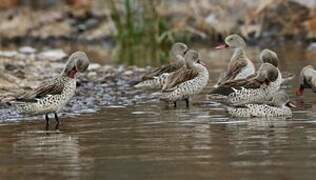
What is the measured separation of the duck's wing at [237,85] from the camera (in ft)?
50.9

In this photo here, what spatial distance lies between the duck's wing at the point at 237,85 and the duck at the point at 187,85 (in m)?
0.99

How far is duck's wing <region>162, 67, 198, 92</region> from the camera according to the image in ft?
55.9

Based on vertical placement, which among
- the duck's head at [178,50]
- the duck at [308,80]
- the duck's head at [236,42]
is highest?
the duck's head at [236,42]

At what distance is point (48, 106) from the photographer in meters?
14.3

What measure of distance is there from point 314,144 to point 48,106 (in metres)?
4.49

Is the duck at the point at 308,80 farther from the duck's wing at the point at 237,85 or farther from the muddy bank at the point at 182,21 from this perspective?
the muddy bank at the point at 182,21

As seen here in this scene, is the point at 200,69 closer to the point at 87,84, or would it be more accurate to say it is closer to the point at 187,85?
the point at 187,85

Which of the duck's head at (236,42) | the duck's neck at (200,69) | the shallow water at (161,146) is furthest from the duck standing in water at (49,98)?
the duck's head at (236,42)

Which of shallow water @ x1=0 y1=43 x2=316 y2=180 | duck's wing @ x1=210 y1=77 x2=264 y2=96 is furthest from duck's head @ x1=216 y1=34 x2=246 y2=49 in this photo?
duck's wing @ x1=210 y1=77 x2=264 y2=96

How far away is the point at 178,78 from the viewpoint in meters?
17.3

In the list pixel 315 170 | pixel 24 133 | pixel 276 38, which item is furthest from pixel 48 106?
pixel 276 38

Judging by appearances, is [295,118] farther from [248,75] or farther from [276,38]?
[276,38]

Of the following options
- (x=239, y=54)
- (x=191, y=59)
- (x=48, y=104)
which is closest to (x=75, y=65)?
(x=48, y=104)

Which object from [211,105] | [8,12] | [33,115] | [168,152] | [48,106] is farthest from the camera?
[8,12]
